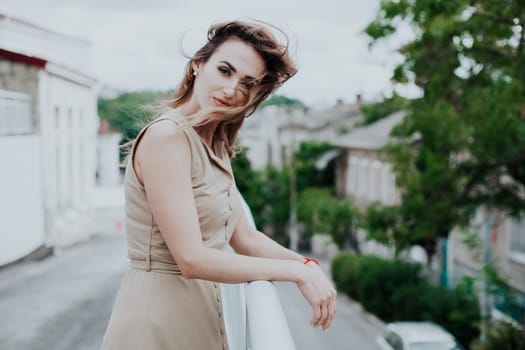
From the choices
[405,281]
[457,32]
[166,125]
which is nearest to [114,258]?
[166,125]

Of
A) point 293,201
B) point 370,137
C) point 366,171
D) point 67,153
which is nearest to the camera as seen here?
point 67,153

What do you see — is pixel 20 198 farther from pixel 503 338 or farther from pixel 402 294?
pixel 402 294

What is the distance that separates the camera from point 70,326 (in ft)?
5.50

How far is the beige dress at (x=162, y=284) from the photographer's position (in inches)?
46.9

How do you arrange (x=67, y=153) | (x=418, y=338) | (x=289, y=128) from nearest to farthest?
1. (x=67, y=153)
2. (x=418, y=338)
3. (x=289, y=128)

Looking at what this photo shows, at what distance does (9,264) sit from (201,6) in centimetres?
111

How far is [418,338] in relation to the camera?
356 inches

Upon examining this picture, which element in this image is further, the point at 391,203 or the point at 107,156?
the point at 391,203

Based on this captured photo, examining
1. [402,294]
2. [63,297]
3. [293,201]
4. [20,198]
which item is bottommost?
[402,294]

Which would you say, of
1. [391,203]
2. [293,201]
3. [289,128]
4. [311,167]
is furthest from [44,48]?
[289,128]

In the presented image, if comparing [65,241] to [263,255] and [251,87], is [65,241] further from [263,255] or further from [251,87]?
[251,87]

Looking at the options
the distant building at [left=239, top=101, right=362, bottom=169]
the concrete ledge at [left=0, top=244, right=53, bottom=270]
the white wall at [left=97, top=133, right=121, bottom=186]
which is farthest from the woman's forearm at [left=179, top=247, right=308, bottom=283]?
the distant building at [left=239, top=101, right=362, bottom=169]

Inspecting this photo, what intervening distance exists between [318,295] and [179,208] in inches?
12.1

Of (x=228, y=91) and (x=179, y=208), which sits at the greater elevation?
(x=228, y=91)
